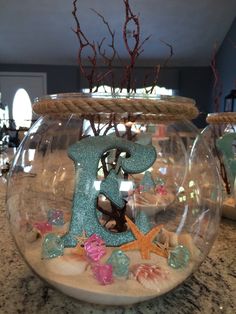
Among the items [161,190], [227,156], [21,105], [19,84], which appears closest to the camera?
[161,190]

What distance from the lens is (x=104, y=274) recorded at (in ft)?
1.19

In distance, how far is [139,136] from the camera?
1.48ft

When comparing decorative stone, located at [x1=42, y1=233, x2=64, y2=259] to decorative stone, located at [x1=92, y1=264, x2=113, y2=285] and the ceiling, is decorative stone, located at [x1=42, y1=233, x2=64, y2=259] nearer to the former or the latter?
decorative stone, located at [x1=92, y1=264, x2=113, y2=285]

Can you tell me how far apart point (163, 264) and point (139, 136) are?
0.57ft

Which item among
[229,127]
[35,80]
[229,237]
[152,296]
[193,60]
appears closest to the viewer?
[152,296]

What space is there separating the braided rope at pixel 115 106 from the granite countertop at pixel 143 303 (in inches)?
8.7

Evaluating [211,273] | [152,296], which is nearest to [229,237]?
[211,273]

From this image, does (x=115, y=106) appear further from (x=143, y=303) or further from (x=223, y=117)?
(x=223, y=117)

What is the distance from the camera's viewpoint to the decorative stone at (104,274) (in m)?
0.36

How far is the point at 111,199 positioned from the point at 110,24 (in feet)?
14.0

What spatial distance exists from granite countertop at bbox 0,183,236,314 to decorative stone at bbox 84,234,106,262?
0.05m

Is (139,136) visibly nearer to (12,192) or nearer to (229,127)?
(12,192)

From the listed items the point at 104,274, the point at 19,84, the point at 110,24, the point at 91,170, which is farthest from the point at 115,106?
the point at 19,84

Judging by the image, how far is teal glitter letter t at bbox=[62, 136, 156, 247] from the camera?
1.31ft
